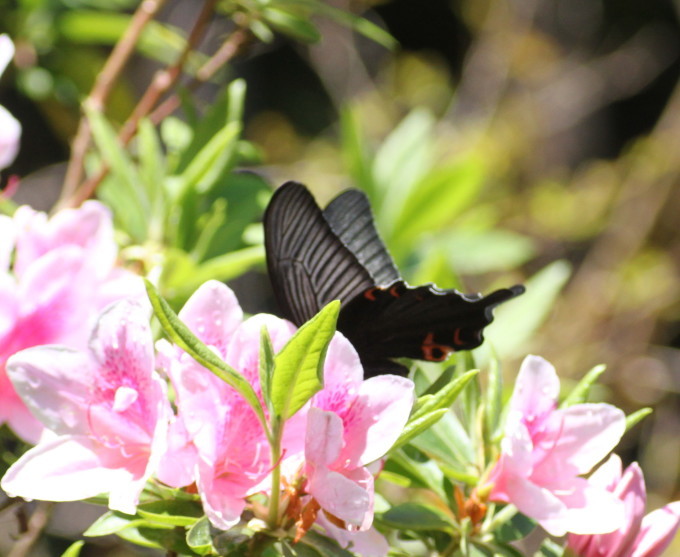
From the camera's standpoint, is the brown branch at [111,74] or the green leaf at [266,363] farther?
the brown branch at [111,74]

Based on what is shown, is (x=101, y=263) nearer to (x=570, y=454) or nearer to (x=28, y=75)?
(x=570, y=454)

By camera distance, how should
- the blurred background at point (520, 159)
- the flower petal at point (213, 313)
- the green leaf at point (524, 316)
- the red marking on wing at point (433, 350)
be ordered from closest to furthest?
1. the flower petal at point (213, 313)
2. the red marking on wing at point (433, 350)
3. the green leaf at point (524, 316)
4. the blurred background at point (520, 159)

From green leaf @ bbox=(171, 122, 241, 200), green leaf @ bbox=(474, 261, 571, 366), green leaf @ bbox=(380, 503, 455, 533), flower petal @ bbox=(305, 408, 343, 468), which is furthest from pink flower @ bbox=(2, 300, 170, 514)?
green leaf @ bbox=(474, 261, 571, 366)

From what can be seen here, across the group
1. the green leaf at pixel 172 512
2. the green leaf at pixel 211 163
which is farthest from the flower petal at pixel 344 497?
the green leaf at pixel 211 163

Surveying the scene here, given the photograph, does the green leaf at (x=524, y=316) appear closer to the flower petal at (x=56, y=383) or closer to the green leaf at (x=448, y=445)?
the green leaf at (x=448, y=445)

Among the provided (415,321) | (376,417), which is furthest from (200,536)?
(415,321)

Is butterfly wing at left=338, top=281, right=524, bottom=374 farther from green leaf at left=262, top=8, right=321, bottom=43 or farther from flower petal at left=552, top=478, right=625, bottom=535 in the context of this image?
green leaf at left=262, top=8, right=321, bottom=43

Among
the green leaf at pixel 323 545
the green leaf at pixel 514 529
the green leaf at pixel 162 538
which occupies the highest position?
the green leaf at pixel 323 545
